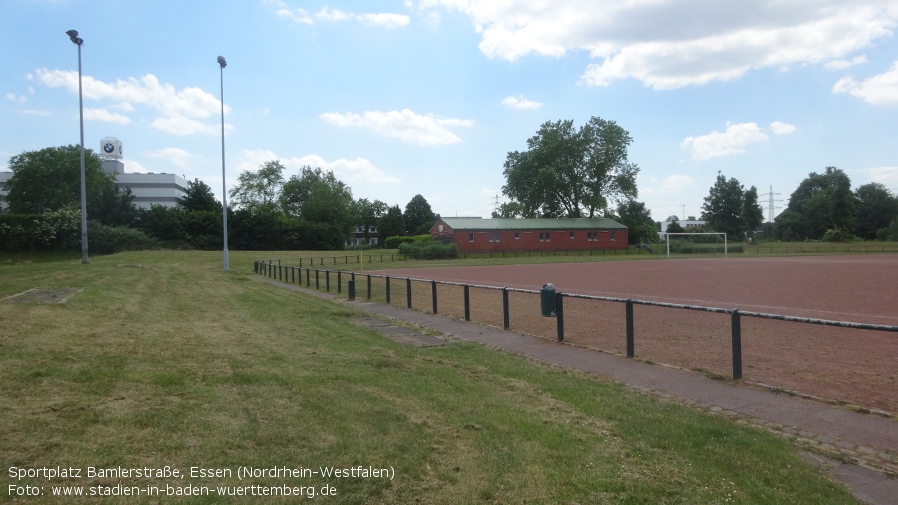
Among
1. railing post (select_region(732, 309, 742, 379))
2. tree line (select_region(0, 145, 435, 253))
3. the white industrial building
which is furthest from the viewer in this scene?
the white industrial building

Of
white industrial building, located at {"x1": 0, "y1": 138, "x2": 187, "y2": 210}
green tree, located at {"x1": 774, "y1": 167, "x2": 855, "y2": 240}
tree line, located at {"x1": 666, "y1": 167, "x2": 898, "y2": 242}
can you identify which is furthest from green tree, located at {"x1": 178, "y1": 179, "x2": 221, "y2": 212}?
green tree, located at {"x1": 774, "y1": 167, "x2": 855, "y2": 240}

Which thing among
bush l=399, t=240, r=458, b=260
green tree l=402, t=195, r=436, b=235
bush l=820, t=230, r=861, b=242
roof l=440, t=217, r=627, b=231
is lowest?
bush l=399, t=240, r=458, b=260

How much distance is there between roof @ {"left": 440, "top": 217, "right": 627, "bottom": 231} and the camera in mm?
76375

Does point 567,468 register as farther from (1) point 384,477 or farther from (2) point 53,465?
(2) point 53,465

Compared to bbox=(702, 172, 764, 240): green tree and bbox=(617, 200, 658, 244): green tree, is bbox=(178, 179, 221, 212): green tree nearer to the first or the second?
bbox=(617, 200, 658, 244): green tree

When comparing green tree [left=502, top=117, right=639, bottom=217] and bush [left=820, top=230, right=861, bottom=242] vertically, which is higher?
green tree [left=502, top=117, right=639, bottom=217]

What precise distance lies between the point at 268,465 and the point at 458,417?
2023mm

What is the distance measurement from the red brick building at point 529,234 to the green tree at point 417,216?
40.1 meters

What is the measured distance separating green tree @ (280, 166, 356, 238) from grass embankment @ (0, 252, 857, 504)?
3359 inches

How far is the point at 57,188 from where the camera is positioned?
83.1 m

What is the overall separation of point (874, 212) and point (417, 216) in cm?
8072

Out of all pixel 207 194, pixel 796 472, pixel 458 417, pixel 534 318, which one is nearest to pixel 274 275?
pixel 534 318

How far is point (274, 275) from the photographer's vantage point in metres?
34.5

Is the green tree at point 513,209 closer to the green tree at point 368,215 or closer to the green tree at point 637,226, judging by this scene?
the green tree at point 637,226
